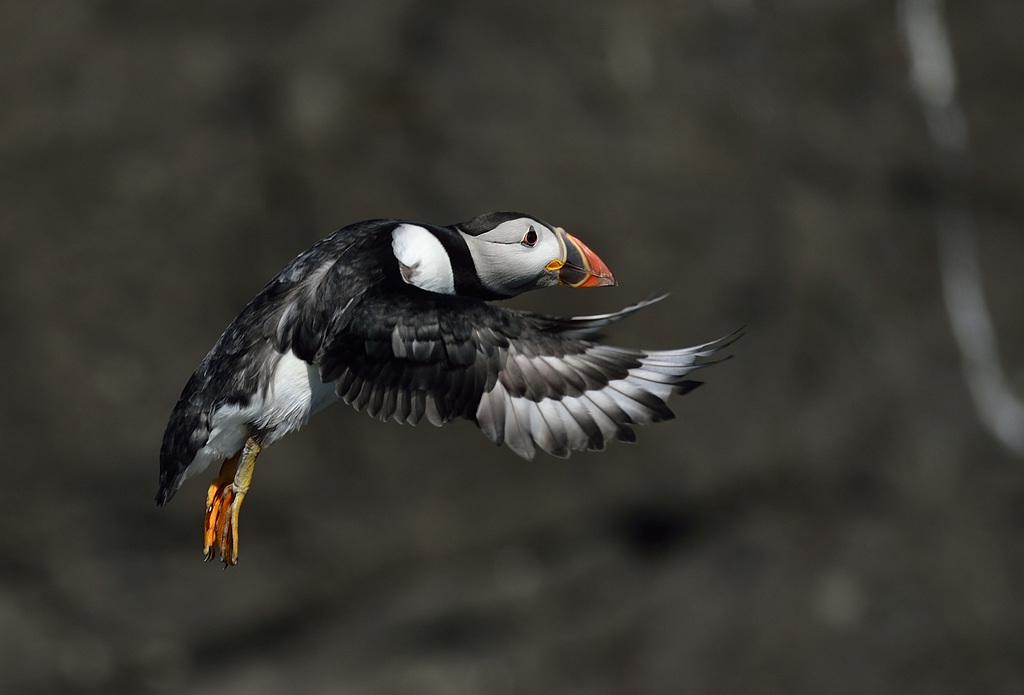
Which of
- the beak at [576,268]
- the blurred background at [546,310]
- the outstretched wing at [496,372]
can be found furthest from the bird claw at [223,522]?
the blurred background at [546,310]

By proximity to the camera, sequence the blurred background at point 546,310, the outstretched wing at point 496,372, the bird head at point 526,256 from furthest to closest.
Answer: the blurred background at point 546,310, the bird head at point 526,256, the outstretched wing at point 496,372

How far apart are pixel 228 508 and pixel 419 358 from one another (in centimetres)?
48

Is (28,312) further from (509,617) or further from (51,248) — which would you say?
(509,617)

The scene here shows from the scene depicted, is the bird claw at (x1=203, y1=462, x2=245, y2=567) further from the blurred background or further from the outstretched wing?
the blurred background

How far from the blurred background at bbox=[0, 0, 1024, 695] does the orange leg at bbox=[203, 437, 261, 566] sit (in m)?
3.29

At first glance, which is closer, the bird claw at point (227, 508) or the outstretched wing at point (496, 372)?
the outstretched wing at point (496, 372)

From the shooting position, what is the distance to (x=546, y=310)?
5562mm

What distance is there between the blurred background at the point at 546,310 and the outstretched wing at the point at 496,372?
10.7 ft

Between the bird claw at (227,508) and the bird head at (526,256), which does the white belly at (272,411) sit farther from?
the bird head at (526,256)

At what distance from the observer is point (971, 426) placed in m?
6.30

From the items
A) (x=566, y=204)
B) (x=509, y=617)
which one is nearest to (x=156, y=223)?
(x=566, y=204)

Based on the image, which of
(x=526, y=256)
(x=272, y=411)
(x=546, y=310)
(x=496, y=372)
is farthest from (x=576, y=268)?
(x=546, y=310)

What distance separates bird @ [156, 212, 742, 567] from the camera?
6.19 feet

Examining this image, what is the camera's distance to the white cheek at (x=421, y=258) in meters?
1.94
